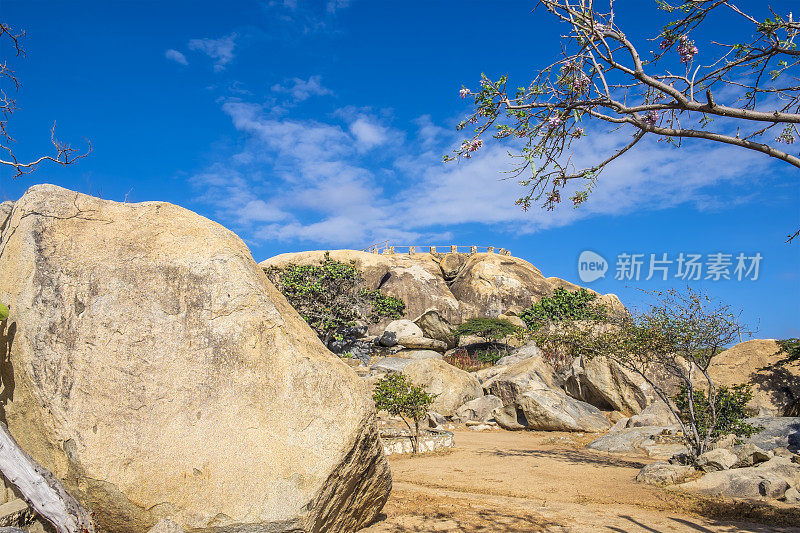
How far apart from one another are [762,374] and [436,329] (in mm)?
22755

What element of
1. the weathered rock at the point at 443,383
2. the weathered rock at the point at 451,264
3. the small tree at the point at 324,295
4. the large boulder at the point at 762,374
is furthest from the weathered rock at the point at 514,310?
the large boulder at the point at 762,374

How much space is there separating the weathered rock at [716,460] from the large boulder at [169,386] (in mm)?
8238

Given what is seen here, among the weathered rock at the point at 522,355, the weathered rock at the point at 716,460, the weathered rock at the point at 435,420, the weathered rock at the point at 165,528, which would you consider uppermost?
the weathered rock at the point at 522,355

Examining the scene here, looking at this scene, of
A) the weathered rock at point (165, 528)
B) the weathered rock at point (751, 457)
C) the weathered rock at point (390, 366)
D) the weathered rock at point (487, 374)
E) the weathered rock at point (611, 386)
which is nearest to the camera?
the weathered rock at point (165, 528)

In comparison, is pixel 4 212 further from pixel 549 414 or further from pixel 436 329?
pixel 436 329

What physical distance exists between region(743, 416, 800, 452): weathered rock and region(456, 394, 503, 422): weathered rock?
845cm

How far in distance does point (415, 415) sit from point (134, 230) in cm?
978

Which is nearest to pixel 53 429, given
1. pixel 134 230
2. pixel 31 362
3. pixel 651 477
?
pixel 31 362

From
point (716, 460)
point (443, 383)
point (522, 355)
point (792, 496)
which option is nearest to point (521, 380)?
point (443, 383)

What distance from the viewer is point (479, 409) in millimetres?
19656

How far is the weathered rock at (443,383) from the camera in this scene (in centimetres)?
2000

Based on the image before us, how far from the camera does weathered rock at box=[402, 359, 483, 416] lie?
20.0 m

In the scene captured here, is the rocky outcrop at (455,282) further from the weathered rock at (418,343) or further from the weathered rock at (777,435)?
the weathered rock at (777,435)

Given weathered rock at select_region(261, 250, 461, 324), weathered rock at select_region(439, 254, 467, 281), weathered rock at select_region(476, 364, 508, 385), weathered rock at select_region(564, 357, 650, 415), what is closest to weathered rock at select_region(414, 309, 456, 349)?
weathered rock at select_region(261, 250, 461, 324)
